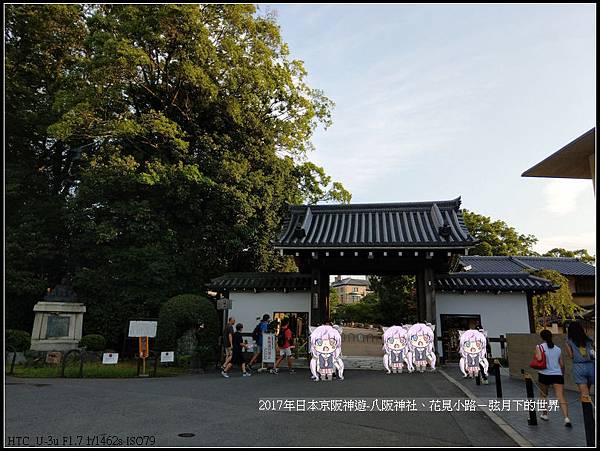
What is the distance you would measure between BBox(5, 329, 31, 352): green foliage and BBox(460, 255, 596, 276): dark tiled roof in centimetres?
2391

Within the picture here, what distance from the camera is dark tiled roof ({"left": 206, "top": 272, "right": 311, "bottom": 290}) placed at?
16953 mm

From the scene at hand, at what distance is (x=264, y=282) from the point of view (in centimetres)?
1730

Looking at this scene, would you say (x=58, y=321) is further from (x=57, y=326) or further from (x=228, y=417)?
(x=228, y=417)

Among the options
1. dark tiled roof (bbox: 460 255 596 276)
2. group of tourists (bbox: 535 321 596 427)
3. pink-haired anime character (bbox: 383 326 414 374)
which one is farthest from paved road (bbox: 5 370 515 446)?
dark tiled roof (bbox: 460 255 596 276)

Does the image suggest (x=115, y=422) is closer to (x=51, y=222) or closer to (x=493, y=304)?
(x=493, y=304)

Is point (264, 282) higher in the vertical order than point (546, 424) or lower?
higher

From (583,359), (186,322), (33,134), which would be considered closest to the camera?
(583,359)

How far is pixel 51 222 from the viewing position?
2011 centimetres

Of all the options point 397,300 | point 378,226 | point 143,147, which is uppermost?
point 143,147

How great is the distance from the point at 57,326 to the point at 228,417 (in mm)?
13843

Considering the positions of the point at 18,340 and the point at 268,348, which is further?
the point at 18,340

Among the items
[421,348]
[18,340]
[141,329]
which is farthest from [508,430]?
[18,340]

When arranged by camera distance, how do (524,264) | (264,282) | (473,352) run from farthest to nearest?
(524,264) → (264,282) → (473,352)

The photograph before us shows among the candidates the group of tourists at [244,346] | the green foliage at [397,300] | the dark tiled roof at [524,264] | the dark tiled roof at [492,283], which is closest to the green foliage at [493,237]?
the dark tiled roof at [524,264]
